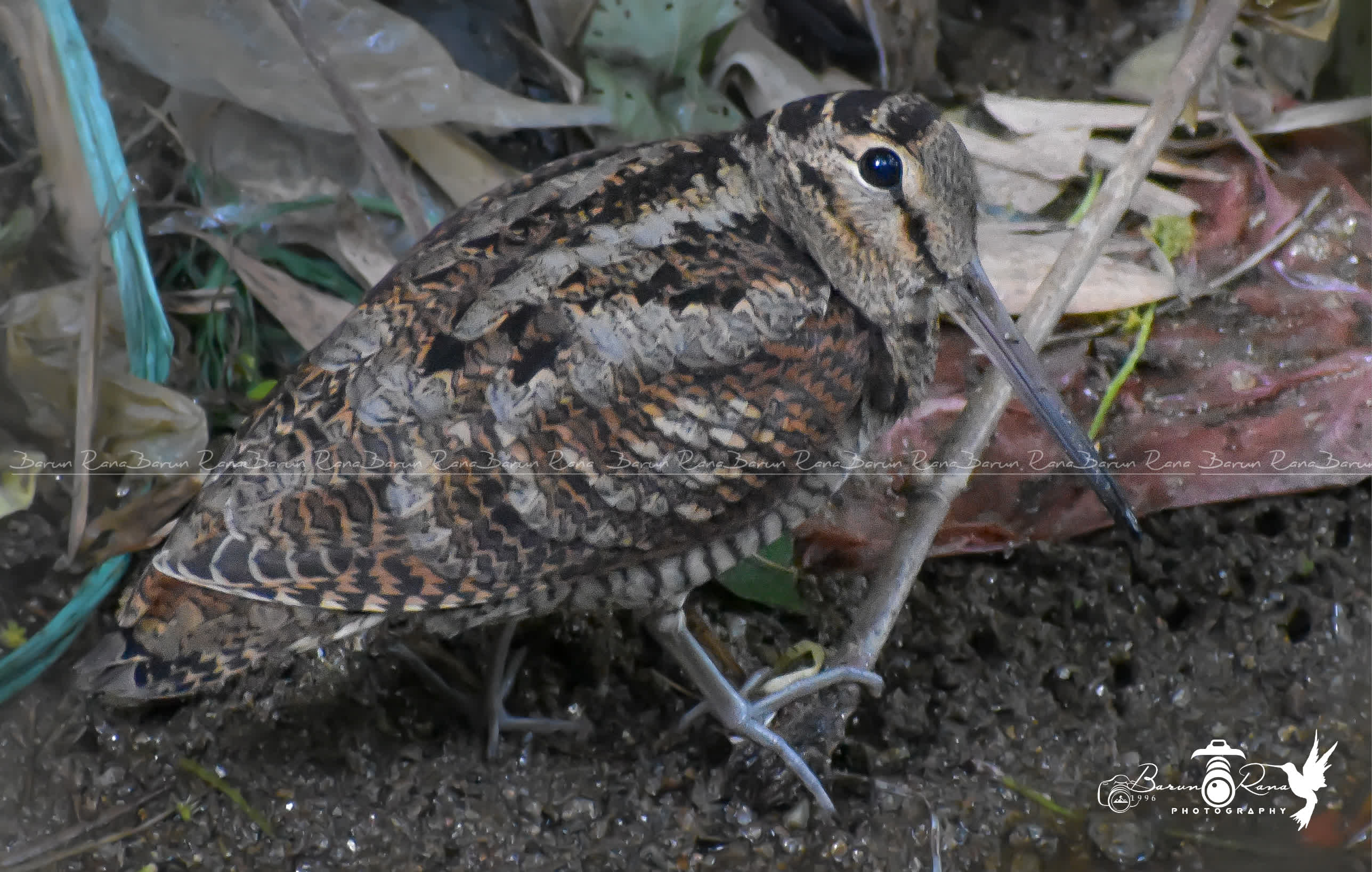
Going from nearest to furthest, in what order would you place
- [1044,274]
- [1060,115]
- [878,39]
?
[1044,274] < [1060,115] < [878,39]

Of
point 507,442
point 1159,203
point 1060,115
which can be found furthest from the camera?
point 1060,115

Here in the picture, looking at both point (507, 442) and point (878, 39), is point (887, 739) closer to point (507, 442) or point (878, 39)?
point (507, 442)

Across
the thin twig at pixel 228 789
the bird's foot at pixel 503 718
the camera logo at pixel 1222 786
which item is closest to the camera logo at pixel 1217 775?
the camera logo at pixel 1222 786

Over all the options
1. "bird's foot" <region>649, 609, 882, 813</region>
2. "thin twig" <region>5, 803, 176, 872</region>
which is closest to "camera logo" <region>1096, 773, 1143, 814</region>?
"bird's foot" <region>649, 609, 882, 813</region>

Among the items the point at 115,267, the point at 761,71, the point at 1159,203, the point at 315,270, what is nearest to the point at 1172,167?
the point at 1159,203

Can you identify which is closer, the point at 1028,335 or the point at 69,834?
the point at 69,834

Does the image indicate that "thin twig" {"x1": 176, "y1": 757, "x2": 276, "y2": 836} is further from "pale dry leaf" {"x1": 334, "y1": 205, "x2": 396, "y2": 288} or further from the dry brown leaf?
"pale dry leaf" {"x1": 334, "y1": 205, "x2": 396, "y2": 288}

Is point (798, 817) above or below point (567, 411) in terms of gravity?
below
